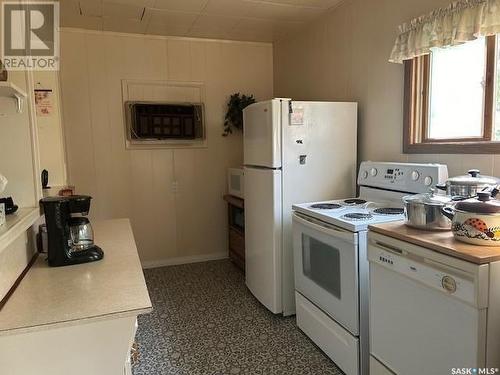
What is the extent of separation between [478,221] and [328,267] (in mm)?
981

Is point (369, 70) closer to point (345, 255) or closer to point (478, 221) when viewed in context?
point (345, 255)

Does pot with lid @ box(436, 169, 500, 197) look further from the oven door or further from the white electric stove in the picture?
the oven door

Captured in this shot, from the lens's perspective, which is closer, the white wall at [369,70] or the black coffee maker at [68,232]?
the black coffee maker at [68,232]

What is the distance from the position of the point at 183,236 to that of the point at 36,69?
6.96ft

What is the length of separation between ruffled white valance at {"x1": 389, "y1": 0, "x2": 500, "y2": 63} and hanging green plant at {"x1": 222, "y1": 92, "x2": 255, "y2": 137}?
1.90m

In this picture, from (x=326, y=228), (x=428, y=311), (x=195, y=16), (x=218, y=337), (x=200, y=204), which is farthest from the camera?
(x=200, y=204)

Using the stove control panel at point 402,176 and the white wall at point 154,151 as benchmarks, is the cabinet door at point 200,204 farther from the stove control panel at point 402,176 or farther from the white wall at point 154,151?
the stove control panel at point 402,176

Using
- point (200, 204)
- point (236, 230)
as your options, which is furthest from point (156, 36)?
point (236, 230)

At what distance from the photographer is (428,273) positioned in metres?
1.39

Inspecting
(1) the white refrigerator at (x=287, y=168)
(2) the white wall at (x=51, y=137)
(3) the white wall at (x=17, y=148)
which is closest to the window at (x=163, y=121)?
(2) the white wall at (x=51, y=137)

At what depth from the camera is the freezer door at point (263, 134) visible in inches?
99.7

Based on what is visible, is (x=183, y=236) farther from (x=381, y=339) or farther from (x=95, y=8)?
(x=381, y=339)

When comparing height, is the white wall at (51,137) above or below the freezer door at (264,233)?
above

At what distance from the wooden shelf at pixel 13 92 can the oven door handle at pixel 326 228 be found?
1.63 metres
